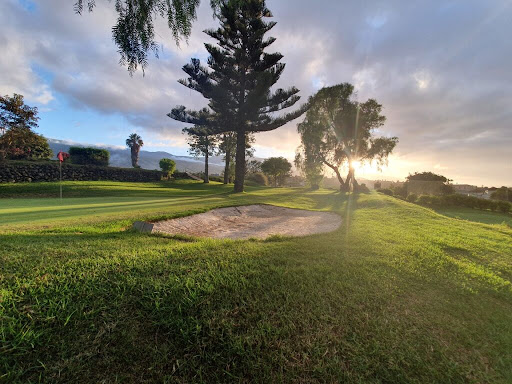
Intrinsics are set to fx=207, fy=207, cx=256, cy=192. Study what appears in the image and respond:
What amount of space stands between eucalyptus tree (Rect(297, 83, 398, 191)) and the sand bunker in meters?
16.5

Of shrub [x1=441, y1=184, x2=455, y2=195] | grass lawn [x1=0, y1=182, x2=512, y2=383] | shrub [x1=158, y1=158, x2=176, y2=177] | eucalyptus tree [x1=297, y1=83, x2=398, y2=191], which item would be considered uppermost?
eucalyptus tree [x1=297, y1=83, x2=398, y2=191]

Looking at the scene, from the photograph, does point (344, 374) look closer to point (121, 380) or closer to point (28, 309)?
point (121, 380)

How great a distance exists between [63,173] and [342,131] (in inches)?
1075

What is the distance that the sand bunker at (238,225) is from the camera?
17.5 feet

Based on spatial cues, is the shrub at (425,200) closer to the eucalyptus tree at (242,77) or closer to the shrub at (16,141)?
→ the eucalyptus tree at (242,77)

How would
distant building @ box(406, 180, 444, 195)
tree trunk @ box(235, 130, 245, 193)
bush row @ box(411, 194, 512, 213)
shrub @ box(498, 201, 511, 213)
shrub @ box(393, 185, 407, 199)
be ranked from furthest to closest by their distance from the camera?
shrub @ box(393, 185, 407, 199), distant building @ box(406, 180, 444, 195), tree trunk @ box(235, 130, 245, 193), bush row @ box(411, 194, 512, 213), shrub @ box(498, 201, 511, 213)

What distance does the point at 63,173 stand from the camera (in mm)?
17953

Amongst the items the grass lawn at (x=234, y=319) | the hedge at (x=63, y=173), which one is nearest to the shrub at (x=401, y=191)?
the grass lawn at (x=234, y=319)

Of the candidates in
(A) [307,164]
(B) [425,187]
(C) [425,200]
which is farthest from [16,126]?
(B) [425,187]

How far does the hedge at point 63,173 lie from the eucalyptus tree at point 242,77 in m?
9.89

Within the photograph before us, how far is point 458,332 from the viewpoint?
6.22 ft

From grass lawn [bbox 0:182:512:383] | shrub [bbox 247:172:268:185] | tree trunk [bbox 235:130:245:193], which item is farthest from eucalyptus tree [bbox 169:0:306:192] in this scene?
shrub [bbox 247:172:268:185]

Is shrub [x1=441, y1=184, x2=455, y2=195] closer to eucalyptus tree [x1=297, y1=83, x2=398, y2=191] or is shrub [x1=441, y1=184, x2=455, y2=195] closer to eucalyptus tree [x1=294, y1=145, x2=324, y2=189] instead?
eucalyptus tree [x1=297, y1=83, x2=398, y2=191]

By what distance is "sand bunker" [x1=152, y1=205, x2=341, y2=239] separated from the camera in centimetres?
533
